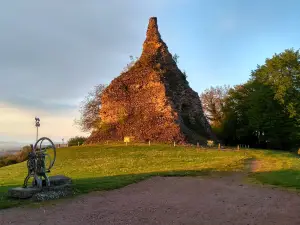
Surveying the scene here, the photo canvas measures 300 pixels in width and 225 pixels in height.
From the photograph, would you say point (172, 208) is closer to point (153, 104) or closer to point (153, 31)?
point (153, 104)

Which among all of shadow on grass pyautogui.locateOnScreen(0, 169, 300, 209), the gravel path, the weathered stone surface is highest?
the weathered stone surface

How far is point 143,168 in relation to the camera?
87.4 ft

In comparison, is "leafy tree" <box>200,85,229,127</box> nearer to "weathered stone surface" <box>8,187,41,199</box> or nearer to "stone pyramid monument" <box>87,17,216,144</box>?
"stone pyramid monument" <box>87,17,216,144</box>

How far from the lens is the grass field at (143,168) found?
1891 cm

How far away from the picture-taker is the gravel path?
426 inches

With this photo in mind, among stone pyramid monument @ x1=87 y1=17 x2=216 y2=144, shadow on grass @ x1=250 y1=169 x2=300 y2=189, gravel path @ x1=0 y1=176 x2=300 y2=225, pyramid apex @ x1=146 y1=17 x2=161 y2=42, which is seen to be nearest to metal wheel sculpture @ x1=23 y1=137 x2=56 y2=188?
gravel path @ x1=0 y1=176 x2=300 y2=225

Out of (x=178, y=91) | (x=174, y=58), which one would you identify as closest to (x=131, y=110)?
(x=178, y=91)

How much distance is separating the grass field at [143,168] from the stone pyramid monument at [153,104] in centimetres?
945

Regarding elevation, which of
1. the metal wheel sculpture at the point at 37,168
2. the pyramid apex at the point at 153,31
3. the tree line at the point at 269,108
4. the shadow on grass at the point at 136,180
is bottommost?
the shadow on grass at the point at 136,180

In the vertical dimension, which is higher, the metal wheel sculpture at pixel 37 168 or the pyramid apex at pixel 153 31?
the pyramid apex at pixel 153 31

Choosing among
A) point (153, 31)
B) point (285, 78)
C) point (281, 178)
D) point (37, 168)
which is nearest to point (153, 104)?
point (153, 31)

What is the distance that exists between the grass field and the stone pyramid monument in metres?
9.45

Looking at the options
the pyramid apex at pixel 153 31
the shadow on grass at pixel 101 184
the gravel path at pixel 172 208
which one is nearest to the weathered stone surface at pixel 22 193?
the shadow on grass at pixel 101 184

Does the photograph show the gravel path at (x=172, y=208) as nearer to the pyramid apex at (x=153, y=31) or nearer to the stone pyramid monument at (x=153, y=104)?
the stone pyramid monument at (x=153, y=104)
